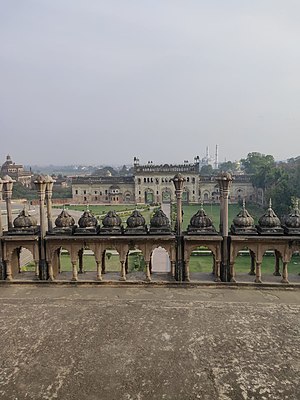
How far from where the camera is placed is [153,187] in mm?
72312

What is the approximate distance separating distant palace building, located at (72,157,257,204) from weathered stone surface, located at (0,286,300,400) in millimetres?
60011

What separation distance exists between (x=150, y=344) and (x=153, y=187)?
63925 millimetres

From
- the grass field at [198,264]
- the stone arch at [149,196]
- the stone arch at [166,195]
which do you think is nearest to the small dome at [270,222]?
the grass field at [198,264]

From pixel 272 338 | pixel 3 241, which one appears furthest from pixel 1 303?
pixel 272 338

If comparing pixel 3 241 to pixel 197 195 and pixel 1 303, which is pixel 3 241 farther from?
pixel 197 195

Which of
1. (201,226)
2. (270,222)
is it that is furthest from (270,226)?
(201,226)

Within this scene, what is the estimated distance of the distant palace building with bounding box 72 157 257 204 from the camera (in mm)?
71688

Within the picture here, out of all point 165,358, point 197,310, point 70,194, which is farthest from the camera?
point 70,194

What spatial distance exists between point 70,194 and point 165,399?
76.7 m

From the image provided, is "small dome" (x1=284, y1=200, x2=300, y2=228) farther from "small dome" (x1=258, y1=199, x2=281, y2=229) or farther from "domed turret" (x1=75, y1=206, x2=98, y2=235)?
"domed turret" (x1=75, y1=206, x2=98, y2=235)

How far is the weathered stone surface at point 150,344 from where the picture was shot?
7.05 meters

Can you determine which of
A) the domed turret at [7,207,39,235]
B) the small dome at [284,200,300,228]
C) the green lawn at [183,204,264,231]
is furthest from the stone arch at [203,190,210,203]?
the domed turret at [7,207,39,235]

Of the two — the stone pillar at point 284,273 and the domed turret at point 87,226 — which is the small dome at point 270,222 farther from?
the domed turret at point 87,226

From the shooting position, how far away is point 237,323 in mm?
9625
